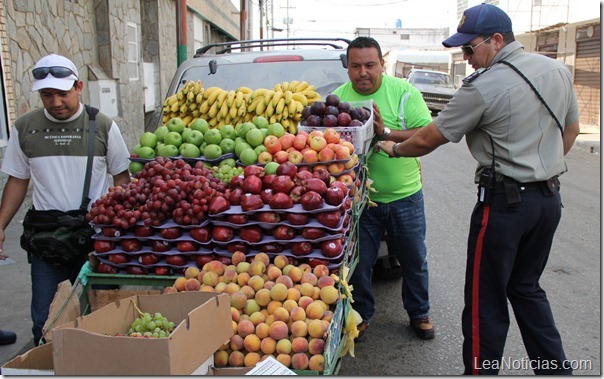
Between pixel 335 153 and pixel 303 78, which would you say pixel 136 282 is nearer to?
pixel 335 153

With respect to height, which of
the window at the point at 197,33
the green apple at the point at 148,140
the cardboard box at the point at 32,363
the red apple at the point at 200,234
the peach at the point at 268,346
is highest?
the window at the point at 197,33

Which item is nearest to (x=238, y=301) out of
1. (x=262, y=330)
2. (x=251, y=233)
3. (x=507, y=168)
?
(x=262, y=330)

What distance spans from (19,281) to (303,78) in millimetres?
3535

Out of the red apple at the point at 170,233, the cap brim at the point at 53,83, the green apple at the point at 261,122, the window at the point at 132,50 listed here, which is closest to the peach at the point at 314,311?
the red apple at the point at 170,233

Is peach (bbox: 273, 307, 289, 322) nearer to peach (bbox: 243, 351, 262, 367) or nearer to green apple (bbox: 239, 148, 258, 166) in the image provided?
peach (bbox: 243, 351, 262, 367)

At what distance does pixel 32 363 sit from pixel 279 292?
1.19 metres

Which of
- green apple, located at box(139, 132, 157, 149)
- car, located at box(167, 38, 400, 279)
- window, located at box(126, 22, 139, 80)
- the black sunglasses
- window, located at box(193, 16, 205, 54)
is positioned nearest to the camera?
the black sunglasses

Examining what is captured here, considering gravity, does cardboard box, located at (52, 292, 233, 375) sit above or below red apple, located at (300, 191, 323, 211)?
below

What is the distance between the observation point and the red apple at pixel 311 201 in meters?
3.08

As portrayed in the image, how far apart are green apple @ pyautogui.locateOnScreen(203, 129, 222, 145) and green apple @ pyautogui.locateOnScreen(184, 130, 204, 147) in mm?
49

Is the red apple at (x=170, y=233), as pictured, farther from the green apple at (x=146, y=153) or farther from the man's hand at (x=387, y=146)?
the man's hand at (x=387, y=146)

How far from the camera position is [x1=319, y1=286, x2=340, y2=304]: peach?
2906 mm

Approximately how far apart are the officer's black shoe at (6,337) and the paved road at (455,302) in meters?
2.60

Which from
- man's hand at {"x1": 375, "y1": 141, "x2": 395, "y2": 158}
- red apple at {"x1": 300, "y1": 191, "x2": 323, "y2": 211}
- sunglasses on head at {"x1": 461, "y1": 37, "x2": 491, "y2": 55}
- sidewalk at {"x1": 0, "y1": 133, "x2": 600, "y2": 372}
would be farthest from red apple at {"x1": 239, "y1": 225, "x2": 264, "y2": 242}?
sidewalk at {"x1": 0, "y1": 133, "x2": 600, "y2": 372}
